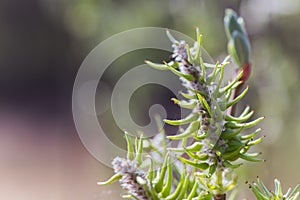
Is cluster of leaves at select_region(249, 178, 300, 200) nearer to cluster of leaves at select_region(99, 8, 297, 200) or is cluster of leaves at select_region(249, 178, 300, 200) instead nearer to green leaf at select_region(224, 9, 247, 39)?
cluster of leaves at select_region(99, 8, 297, 200)

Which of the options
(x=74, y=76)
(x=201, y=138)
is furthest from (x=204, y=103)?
(x=74, y=76)

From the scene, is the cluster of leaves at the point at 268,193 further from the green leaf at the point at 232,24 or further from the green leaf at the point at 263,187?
the green leaf at the point at 232,24

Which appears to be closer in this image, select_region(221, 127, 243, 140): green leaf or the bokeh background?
Result: select_region(221, 127, 243, 140): green leaf

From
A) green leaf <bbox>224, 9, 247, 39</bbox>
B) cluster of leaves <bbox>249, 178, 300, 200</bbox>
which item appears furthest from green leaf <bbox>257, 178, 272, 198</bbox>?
green leaf <bbox>224, 9, 247, 39</bbox>

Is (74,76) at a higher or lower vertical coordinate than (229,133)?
higher

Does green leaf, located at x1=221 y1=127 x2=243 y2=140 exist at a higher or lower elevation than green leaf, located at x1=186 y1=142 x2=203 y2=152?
lower

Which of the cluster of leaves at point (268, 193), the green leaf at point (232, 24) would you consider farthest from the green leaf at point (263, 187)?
the green leaf at point (232, 24)

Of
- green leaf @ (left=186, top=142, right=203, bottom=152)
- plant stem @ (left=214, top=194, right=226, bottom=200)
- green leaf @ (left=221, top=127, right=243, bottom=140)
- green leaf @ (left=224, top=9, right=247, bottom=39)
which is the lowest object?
plant stem @ (left=214, top=194, right=226, bottom=200)

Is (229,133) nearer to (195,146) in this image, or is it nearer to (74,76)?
(195,146)
